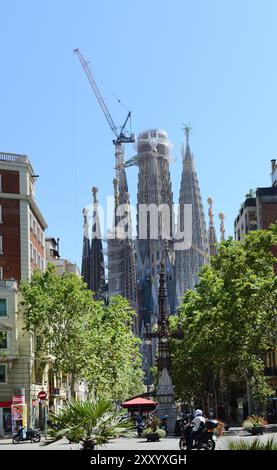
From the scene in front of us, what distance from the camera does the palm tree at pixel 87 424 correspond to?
32594 mm

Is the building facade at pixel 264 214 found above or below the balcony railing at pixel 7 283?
above

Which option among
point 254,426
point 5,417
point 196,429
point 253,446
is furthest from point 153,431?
point 253,446

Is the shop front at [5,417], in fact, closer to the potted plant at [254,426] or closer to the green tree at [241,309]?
the green tree at [241,309]

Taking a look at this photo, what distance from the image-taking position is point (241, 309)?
57.1 m

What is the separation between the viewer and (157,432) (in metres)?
47.4

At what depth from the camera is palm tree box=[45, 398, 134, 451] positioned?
32.6 metres

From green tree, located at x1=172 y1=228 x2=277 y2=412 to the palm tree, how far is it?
22.3m

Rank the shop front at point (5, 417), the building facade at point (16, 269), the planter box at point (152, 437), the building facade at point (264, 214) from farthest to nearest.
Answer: the building facade at point (264, 214)
the building facade at point (16, 269)
the shop front at point (5, 417)
the planter box at point (152, 437)

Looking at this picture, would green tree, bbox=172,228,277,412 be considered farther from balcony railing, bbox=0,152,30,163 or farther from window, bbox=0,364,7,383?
balcony railing, bbox=0,152,30,163

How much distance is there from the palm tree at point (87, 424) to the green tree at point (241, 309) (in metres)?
22.3

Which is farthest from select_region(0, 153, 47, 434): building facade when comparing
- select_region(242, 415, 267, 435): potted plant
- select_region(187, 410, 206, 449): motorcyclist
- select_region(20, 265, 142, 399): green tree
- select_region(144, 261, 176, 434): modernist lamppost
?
select_region(187, 410, 206, 449): motorcyclist

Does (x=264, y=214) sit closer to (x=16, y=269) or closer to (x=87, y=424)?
(x=16, y=269)

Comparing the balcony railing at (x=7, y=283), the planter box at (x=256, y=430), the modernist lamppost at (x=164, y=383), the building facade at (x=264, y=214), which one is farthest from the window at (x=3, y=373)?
the planter box at (x=256, y=430)

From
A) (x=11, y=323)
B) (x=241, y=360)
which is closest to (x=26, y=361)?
(x=11, y=323)
